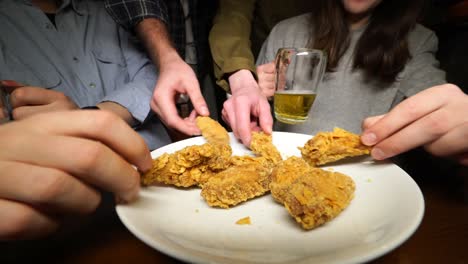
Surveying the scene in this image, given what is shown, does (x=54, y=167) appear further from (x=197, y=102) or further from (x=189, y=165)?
(x=197, y=102)

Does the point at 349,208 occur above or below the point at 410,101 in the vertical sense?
below

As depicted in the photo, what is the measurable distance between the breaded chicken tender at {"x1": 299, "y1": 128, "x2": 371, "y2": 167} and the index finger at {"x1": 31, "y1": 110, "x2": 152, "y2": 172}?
403mm

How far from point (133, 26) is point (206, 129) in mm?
809

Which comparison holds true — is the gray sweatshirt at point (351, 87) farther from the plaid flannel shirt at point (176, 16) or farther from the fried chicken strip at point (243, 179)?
the fried chicken strip at point (243, 179)

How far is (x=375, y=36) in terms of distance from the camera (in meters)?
1.13

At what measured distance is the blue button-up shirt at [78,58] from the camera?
43.7 inches

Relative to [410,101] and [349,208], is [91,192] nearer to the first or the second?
[349,208]

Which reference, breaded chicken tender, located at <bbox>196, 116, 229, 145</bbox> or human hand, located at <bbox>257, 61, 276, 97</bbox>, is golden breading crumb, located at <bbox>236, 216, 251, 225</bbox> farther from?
human hand, located at <bbox>257, 61, 276, 97</bbox>

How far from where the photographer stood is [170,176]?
0.57 metres

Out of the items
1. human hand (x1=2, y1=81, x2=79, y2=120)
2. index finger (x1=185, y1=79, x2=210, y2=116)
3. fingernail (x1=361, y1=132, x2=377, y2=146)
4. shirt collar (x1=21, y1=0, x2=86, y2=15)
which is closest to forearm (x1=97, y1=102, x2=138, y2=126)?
human hand (x1=2, y1=81, x2=79, y2=120)

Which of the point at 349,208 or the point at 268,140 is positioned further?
the point at 268,140

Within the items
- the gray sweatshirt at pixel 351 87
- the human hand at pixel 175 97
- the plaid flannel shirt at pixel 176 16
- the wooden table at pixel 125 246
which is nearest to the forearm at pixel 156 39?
the plaid flannel shirt at pixel 176 16

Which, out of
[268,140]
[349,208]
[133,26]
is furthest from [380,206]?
[133,26]

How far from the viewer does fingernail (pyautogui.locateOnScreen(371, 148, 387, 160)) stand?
1.94ft
